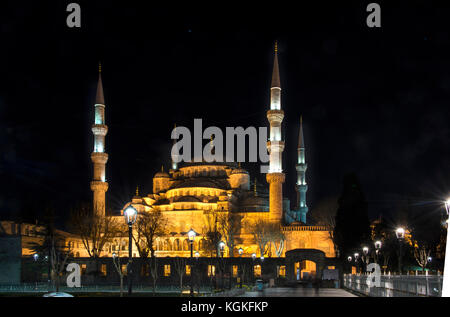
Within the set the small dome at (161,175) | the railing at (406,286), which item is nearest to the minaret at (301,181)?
the small dome at (161,175)

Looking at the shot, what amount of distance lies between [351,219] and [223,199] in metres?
22.5

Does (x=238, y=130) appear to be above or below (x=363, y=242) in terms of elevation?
above

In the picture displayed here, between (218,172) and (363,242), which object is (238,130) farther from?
(363,242)

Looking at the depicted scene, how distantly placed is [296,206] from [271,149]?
19.4 m

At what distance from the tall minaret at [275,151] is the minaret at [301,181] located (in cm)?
1267

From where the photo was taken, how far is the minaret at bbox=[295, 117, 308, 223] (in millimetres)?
70750

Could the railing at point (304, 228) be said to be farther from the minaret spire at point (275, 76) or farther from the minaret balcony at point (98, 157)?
the minaret balcony at point (98, 157)

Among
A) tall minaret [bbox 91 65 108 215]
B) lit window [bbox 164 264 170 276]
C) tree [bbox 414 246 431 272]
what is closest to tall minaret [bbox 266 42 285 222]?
tree [bbox 414 246 431 272]

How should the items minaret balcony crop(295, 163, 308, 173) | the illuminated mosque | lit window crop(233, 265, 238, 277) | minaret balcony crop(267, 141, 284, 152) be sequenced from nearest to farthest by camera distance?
lit window crop(233, 265, 238, 277) < minaret balcony crop(267, 141, 284, 152) < the illuminated mosque < minaret balcony crop(295, 163, 308, 173)

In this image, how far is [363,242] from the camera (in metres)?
43.2

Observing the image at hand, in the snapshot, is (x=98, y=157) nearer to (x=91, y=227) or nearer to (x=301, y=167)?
(x=91, y=227)

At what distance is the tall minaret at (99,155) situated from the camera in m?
58.2

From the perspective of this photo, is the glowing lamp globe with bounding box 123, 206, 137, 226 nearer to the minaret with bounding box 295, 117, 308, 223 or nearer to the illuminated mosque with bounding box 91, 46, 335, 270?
the illuminated mosque with bounding box 91, 46, 335, 270
